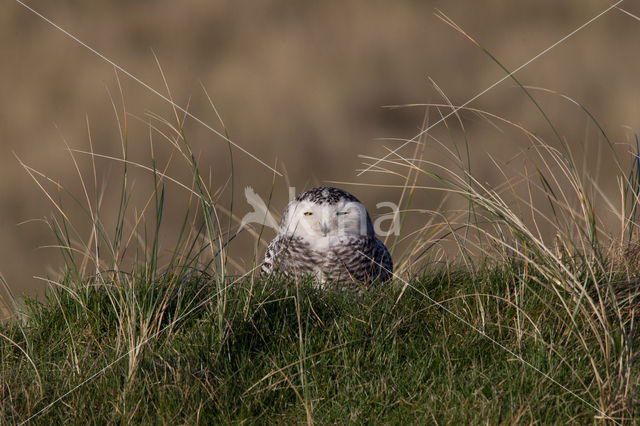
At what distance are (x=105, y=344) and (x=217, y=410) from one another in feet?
1.57

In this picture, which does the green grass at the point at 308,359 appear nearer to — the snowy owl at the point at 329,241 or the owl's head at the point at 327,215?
the snowy owl at the point at 329,241

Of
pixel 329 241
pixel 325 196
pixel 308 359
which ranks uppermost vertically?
pixel 325 196

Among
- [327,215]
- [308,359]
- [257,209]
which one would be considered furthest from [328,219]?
[308,359]

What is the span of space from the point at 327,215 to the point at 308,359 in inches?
33.1

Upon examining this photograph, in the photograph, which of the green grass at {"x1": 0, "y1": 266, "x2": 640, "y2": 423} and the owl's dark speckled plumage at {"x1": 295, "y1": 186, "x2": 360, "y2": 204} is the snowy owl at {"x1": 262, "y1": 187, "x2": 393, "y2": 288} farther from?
the green grass at {"x1": 0, "y1": 266, "x2": 640, "y2": 423}

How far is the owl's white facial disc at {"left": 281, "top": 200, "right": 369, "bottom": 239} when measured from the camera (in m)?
2.60

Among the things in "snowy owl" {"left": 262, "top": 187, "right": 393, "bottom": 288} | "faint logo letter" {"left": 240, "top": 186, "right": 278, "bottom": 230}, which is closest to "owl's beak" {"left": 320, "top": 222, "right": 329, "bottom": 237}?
"snowy owl" {"left": 262, "top": 187, "right": 393, "bottom": 288}

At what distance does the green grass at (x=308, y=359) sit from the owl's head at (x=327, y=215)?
1.56 feet

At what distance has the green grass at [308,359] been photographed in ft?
5.45

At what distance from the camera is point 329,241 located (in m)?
2.59

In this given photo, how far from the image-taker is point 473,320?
6.46 feet

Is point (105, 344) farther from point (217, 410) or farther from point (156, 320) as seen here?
point (217, 410)

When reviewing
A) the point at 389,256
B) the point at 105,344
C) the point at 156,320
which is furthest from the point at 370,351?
the point at 389,256

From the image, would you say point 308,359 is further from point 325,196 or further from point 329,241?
point 325,196
